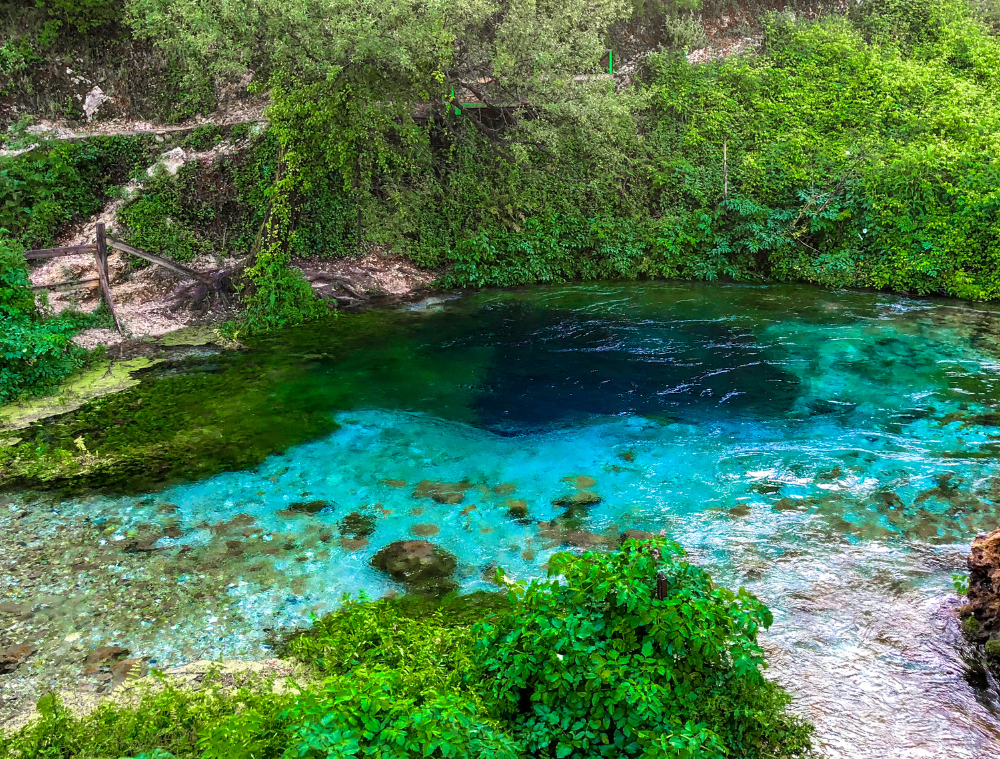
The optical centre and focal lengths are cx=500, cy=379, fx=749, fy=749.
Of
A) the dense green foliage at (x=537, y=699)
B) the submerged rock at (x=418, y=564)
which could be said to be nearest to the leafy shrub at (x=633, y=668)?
the dense green foliage at (x=537, y=699)

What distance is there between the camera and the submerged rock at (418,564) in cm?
736

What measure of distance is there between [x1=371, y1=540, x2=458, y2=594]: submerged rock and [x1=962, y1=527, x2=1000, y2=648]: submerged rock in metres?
4.51

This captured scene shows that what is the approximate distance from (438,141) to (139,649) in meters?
15.6

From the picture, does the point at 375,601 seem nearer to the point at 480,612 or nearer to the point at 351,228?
the point at 480,612

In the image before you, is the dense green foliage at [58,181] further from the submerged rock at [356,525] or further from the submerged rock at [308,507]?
the submerged rock at [356,525]

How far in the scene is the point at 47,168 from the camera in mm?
16953

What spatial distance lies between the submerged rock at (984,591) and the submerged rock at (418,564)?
14.8 feet

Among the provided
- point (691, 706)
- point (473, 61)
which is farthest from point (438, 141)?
point (691, 706)

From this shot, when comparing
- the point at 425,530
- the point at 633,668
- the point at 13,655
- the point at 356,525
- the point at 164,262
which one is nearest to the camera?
the point at 633,668

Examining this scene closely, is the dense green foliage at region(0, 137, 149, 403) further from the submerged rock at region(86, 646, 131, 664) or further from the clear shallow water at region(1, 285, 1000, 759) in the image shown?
the submerged rock at region(86, 646, 131, 664)

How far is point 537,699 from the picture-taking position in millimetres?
4566

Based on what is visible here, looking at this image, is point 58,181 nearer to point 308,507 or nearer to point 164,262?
point 164,262

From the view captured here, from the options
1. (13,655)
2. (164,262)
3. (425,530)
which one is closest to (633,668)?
(425,530)

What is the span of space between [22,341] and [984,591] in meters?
12.8
